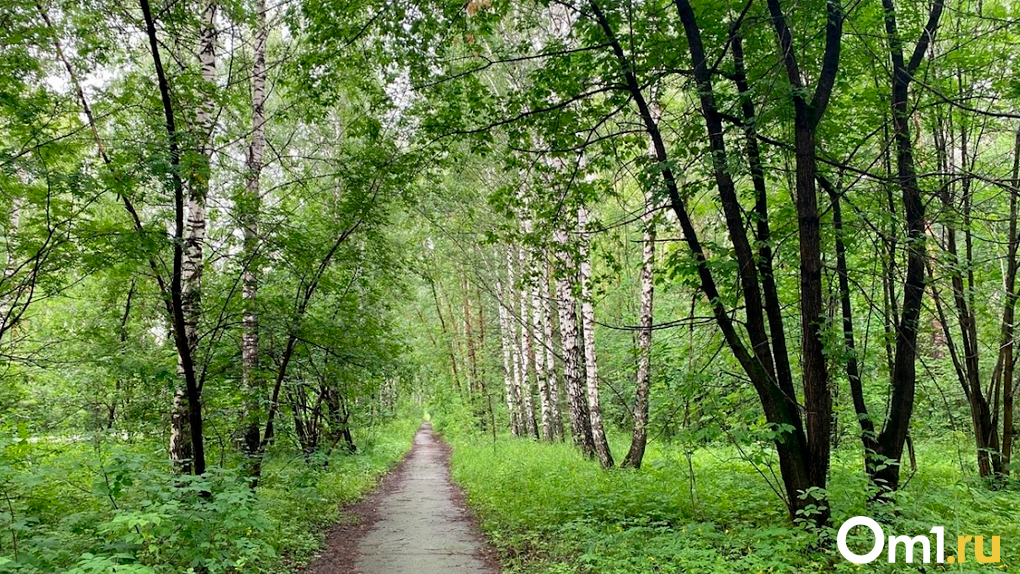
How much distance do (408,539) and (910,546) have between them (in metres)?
5.93

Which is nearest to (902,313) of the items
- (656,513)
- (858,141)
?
(858,141)

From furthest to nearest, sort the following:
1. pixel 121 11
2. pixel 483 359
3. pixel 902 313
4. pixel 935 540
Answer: pixel 483 359, pixel 902 313, pixel 121 11, pixel 935 540

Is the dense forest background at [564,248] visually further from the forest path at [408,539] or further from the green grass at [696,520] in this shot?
the forest path at [408,539]

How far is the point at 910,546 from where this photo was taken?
4.94 m

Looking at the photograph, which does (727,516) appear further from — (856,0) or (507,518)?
(856,0)

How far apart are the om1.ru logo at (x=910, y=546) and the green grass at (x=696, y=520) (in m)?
0.07

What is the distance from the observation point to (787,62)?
17.6 feet

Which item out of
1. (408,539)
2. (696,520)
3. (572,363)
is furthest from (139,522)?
(572,363)

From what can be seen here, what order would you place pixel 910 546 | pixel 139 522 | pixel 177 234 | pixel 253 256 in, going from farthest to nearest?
pixel 253 256, pixel 177 234, pixel 910 546, pixel 139 522

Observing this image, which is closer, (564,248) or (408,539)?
(564,248)

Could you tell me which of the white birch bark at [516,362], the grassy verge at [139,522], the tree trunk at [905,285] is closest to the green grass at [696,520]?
the tree trunk at [905,285]

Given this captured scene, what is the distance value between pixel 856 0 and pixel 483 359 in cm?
2385

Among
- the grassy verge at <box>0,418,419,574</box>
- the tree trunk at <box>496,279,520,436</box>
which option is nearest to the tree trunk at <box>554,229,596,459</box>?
the grassy verge at <box>0,418,419,574</box>

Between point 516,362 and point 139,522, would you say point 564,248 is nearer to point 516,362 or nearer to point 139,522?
point 139,522
